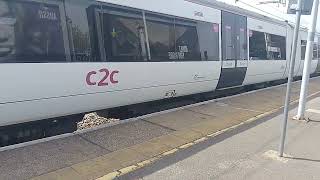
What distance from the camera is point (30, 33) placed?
5.72 m

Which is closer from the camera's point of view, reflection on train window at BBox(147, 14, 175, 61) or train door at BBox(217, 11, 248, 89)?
reflection on train window at BBox(147, 14, 175, 61)

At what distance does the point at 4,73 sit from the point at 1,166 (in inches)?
51.5

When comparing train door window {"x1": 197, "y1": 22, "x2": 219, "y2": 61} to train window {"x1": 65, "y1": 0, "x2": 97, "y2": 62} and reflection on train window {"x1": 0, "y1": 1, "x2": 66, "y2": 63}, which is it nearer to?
train window {"x1": 65, "y1": 0, "x2": 97, "y2": 62}

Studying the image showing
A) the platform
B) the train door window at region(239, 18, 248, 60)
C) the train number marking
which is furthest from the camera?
the train door window at region(239, 18, 248, 60)

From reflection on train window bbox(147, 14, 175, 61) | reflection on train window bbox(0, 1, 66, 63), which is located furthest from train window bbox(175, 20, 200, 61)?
reflection on train window bbox(0, 1, 66, 63)

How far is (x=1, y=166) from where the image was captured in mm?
4730

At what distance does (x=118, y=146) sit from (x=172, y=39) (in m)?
3.97

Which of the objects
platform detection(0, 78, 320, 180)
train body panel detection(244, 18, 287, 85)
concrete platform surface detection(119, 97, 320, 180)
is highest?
train body panel detection(244, 18, 287, 85)

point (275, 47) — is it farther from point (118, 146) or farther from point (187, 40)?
point (118, 146)

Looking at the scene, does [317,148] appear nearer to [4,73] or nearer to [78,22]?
[78,22]

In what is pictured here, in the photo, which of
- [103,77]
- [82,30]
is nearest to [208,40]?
[103,77]

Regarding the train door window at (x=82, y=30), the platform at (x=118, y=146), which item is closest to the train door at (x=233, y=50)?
the platform at (x=118, y=146)

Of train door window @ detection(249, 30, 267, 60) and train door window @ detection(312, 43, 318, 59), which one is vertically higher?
train door window @ detection(249, 30, 267, 60)

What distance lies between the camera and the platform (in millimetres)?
4785
